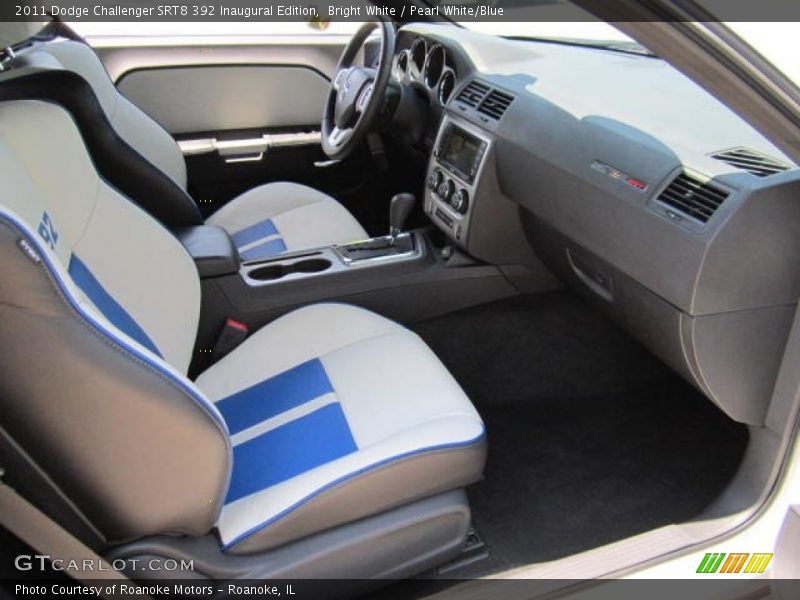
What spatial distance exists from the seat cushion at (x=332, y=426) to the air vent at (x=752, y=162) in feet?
1.78

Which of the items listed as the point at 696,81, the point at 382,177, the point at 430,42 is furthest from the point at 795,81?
the point at 382,177

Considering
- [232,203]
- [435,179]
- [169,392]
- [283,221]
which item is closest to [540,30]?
[435,179]

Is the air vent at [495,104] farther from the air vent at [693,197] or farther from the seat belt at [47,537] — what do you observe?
the seat belt at [47,537]

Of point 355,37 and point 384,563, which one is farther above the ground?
point 355,37

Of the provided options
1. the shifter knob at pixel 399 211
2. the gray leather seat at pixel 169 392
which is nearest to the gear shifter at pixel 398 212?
the shifter knob at pixel 399 211

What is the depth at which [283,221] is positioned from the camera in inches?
76.9

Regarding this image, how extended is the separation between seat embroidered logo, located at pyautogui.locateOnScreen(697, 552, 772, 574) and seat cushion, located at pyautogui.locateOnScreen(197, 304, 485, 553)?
35cm

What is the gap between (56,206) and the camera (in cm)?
103

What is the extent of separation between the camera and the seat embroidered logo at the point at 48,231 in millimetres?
906

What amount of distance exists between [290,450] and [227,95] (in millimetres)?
1677

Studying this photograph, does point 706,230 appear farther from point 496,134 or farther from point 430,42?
point 430,42

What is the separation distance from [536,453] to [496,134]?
719 mm

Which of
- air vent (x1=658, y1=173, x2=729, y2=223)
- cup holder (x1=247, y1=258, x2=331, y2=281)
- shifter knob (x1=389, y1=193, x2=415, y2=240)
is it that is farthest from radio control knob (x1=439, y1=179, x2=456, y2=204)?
air vent (x1=658, y1=173, x2=729, y2=223)

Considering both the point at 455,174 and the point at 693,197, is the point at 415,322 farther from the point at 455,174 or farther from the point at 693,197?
the point at 693,197
